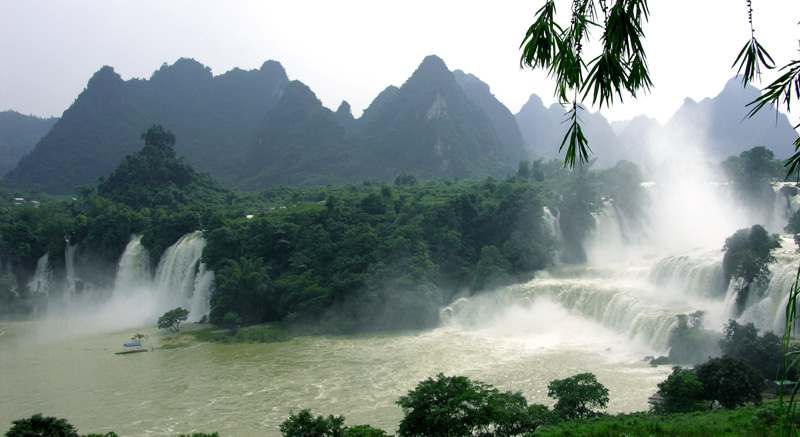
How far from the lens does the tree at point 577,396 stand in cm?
912

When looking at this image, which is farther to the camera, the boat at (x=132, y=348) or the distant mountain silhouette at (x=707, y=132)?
the distant mountain silhouette at (x=707, y=132)

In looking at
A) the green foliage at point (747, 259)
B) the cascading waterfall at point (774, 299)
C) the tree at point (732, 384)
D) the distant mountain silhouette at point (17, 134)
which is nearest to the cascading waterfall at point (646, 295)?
the cascading waterfall at point (774, 299)

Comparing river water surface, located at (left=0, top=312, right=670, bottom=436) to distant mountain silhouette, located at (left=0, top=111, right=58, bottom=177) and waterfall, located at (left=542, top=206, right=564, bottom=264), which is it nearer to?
waterfall, located at (left=542, top=206, right=564, bottom=264)

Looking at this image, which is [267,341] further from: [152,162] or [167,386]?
Result: [152,162]

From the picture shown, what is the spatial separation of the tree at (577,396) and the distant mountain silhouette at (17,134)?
78.0 meters

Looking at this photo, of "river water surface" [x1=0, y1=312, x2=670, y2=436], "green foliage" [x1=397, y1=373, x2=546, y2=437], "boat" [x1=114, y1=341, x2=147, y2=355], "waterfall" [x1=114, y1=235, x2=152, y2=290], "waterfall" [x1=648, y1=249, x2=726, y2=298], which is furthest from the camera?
"waterfall" [x1=114, y1=235, x2=152, y2=290]

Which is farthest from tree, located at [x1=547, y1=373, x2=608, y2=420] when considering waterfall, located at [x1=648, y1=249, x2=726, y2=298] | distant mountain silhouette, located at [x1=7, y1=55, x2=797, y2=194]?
distant mountain silhouette, located at [x1=7, y1=55, x2=797, y2=194]

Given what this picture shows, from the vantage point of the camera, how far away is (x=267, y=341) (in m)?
19.1

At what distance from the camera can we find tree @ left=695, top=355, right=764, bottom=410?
9.39 meters

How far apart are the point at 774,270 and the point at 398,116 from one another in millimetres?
59315

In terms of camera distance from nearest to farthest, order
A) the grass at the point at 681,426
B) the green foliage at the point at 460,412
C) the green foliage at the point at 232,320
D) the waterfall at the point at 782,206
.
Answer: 1. the grass at the point at 681,426
2. the green foliage at the point at 460,412
3. the green foliage at the point at 232,320
4. the waterfall at the point at 782,206

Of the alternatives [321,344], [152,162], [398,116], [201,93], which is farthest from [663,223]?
[201,93]

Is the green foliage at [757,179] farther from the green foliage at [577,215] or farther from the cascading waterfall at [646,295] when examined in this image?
the green foliage at [577,215]

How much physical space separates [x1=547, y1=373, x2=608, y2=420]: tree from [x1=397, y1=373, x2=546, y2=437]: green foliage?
534 mm
